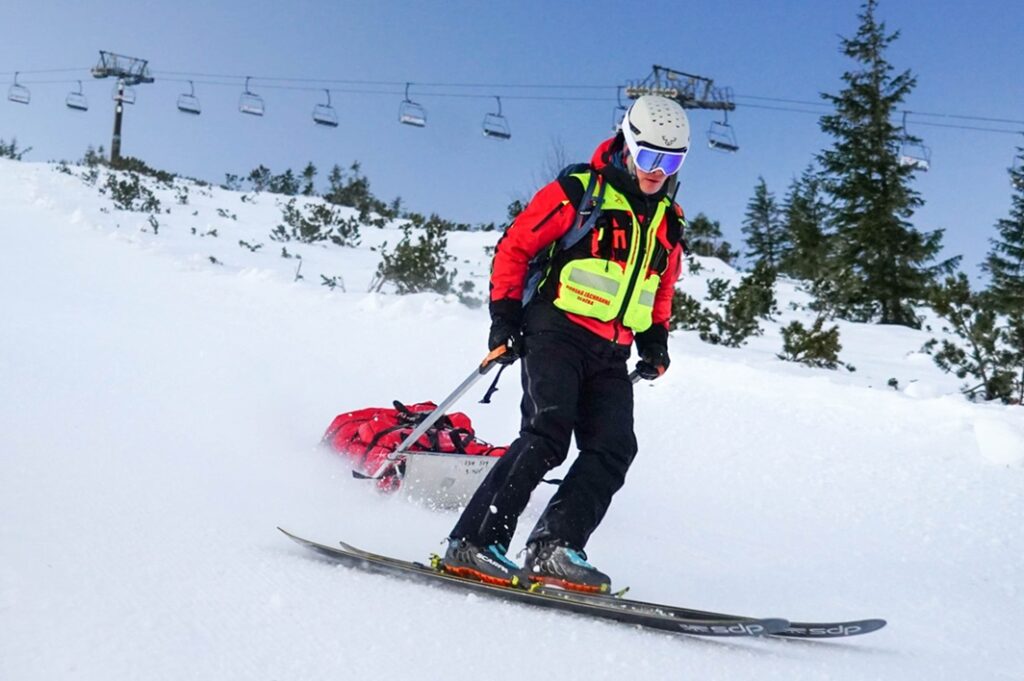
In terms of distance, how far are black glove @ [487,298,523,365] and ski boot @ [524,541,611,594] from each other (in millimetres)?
688

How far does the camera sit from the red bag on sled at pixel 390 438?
4281 millimetres

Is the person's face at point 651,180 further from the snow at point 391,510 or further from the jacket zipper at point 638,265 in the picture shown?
the snow at point 391,510

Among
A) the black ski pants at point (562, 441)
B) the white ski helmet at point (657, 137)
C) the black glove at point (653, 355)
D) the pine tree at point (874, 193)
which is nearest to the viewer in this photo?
the black ski pants at point (562, 441)

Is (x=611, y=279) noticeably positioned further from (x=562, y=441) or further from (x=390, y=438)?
(x=390, y=438)

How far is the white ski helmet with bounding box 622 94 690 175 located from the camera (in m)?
3.11

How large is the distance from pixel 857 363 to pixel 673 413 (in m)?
5.16

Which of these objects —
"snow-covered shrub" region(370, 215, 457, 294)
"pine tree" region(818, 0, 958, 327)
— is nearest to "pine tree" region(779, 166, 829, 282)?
"pine tree" region(818, 0, 958, 327)

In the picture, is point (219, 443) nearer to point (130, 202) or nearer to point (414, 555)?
point (414, 555)

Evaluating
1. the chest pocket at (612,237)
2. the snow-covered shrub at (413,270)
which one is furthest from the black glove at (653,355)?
the snow-covered shrub at (413,270)

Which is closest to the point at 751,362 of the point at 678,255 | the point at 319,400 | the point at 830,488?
the point at 830,488

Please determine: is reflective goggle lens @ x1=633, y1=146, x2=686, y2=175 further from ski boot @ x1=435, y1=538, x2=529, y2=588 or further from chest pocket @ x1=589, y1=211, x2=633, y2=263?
ski boot @ x1=435, y1=538, x2=529, y2=588

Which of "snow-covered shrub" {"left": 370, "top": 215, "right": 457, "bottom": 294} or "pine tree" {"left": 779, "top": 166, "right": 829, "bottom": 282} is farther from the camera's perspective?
"pine tree" {"left": 779, "top": 166, "right": 829, "bottom": 282}

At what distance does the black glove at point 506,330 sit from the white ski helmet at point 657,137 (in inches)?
27.7

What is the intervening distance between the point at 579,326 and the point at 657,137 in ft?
2.40
